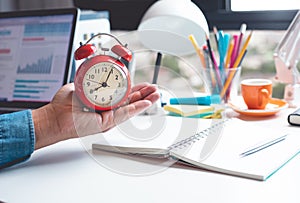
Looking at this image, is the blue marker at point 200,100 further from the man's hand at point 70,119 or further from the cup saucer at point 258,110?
the man's hand at point 70,119

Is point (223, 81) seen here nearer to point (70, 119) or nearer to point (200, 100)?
point (200, 100)

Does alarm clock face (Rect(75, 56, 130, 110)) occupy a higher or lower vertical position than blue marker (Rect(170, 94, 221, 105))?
higher

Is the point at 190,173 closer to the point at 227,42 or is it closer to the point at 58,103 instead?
the point at 58,103

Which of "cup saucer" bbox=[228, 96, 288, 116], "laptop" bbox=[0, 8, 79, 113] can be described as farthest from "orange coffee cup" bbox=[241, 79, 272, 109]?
"laptop" bbox=[0, 8, 79, 113]

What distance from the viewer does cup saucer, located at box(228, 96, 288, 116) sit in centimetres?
104

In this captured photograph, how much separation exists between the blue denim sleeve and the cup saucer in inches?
19.9

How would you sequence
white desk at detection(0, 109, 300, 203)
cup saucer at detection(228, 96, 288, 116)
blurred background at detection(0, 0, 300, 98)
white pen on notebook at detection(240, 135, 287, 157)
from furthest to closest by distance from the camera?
1. blurred background at detection(0, 0, 300, 98)
2. cup saucer at detection(228, 96, 288, 116)
3. white pen on notebook at detection(240, 135, 287, 157)
4. white desk at detection(0, 109, 300, 203)

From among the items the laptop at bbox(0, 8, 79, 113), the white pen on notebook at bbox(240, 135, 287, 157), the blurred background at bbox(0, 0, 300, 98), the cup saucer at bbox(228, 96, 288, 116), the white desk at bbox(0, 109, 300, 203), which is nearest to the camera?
the white desk at bbox(0, 109, 300, 203)

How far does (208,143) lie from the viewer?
82 centimetres

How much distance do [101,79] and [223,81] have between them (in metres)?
0.42

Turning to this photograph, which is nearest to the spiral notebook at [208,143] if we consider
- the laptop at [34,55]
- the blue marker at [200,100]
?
the blue marker at [200,100]

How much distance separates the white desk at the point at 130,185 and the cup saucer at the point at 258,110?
267mm

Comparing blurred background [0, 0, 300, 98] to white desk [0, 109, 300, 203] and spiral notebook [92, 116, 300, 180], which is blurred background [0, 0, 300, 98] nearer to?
spiral notebook [92, 116, 300, 180]

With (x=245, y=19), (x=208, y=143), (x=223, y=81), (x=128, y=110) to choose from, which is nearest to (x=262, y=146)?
(x=208, y=143)
